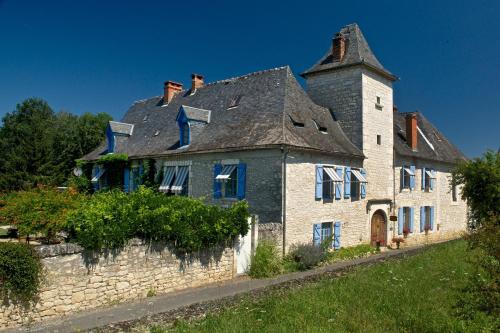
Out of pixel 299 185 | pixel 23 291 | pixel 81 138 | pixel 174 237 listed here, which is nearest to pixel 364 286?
pixel 174 237

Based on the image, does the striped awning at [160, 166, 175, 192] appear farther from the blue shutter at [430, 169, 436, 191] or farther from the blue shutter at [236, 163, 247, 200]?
the blue shutter at [430, 169, 436, 191]

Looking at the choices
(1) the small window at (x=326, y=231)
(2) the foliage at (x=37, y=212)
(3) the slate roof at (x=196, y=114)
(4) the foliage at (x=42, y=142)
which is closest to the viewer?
(2) the foliage at (x=37, y=212)

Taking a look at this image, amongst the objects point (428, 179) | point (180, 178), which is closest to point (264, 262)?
point (180, 178)

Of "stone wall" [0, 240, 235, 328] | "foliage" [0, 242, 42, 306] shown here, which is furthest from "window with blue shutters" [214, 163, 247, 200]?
"foliage" [0, 242, 42, 306]

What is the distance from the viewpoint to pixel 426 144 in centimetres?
2505

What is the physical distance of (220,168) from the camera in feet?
55.1

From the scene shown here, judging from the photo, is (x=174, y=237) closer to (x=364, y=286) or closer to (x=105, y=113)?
(x=364, y=286)

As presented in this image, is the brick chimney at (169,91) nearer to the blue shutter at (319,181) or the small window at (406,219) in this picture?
the blue shutter at (319,181)

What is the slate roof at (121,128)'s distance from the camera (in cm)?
2376

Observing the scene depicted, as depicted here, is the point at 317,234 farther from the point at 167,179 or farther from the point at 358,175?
the point at 167,179

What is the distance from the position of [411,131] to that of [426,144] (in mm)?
2541

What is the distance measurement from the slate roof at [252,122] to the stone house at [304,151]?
0.22 ft

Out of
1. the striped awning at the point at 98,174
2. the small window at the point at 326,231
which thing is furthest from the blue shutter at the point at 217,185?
the striped awning at the point at 98,174

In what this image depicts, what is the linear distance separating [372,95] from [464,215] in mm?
14169
